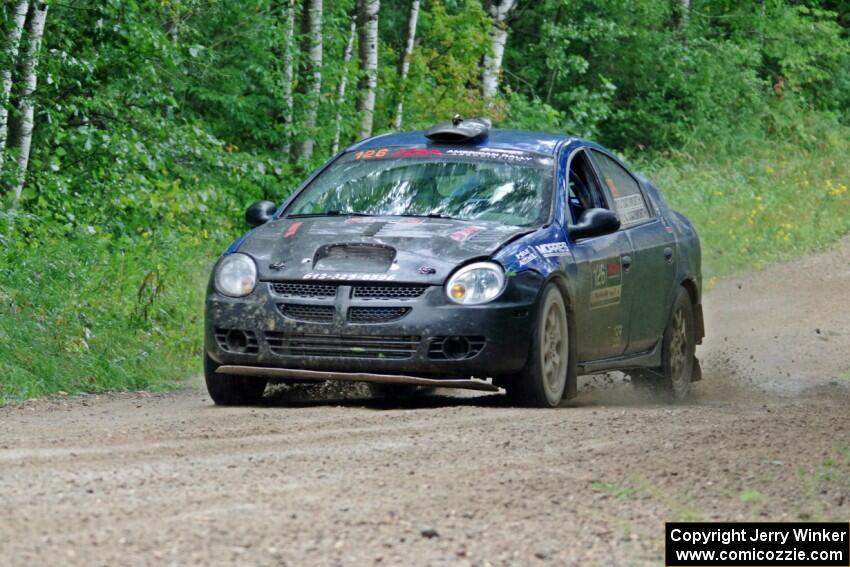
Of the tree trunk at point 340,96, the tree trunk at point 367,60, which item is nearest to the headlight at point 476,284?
the tree trunk at point 340,96

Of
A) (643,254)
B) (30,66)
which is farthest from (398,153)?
(30,66)

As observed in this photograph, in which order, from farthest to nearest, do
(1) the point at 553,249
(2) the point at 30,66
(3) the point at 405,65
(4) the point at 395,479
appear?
(3) the point at 405,65 → (2) the point at 30,66 → (1) the point at 553,249 → (4) the point at 395,479

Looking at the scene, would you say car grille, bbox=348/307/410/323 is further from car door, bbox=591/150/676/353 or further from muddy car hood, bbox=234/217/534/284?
car door, bbox=591/150/676/353

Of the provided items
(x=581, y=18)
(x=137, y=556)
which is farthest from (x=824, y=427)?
(x=581, y=18)

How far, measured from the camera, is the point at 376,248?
888 cm

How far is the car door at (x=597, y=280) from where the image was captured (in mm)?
9531

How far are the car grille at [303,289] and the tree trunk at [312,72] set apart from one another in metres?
11.7

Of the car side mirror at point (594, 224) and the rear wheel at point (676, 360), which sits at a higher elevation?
the car side mirror at point (594, 224)

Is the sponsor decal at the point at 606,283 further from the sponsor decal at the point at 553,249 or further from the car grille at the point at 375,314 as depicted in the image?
the car grille at the point at 375,314

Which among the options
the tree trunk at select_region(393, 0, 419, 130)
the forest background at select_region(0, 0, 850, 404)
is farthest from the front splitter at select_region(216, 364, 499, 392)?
the tree trunk at select_region(393, 0, 419, 130)

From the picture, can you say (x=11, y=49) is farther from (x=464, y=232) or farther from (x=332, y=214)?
(x=464, y=232)

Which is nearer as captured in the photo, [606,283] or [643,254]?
[606,283]

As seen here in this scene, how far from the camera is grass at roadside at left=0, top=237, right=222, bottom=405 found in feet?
35.1

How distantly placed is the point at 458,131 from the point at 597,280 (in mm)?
1235
